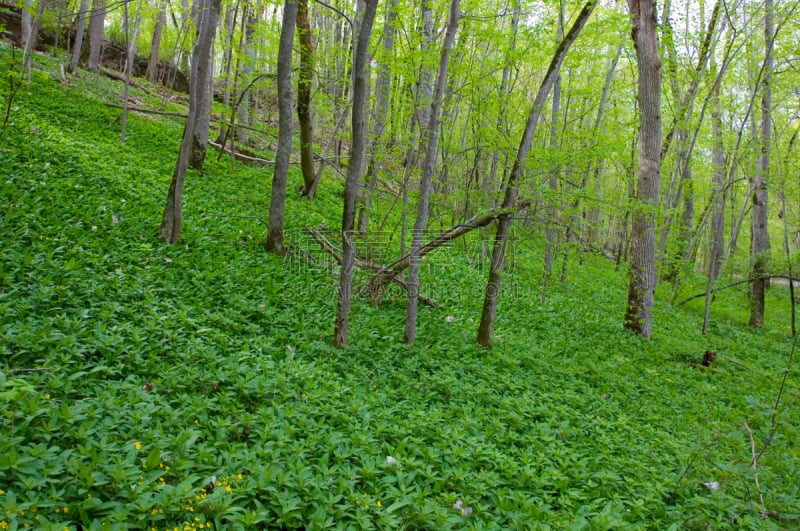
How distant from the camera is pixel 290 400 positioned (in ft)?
11.8

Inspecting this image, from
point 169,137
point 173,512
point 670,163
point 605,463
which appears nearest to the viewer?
point 173,512

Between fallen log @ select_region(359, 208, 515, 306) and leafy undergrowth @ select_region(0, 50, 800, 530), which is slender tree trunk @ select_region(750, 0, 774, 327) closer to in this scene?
leafy undergrowth @ select_region(0, 50, 800, 530)

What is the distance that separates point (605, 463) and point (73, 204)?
659cm

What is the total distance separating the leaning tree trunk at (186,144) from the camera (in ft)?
18.6

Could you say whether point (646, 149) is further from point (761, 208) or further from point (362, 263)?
point (761, 208)

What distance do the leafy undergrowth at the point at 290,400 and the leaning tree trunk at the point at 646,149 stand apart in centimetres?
83

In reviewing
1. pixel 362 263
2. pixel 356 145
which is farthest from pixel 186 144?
pixel 362 263

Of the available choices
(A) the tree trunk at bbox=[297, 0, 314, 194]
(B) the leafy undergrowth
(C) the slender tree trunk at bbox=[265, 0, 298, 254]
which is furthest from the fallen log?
(A) the tree trunk at bbox=[297, 0, 314, 194]

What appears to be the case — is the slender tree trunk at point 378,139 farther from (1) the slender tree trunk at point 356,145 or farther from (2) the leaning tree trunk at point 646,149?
(2) the leaning tree trunk at point 646,149

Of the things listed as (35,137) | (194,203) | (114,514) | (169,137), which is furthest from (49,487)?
(169,137)

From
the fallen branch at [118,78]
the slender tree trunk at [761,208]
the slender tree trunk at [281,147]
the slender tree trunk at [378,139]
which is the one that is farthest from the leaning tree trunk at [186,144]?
the slender tree trunk at [761,208]

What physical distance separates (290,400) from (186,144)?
376cm

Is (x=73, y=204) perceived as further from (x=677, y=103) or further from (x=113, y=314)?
(x=677, y=103)

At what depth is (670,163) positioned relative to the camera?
1398 cm
